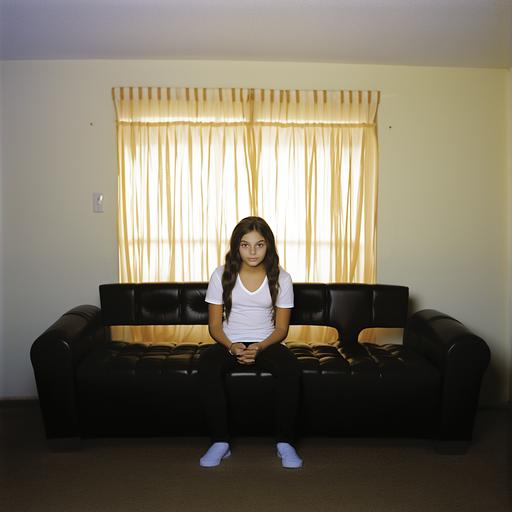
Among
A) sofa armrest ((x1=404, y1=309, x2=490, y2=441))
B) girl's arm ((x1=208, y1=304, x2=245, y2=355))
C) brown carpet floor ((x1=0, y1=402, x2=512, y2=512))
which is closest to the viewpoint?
brown carpet floor ((x1=0, y1=402, x2=512, y2=512))

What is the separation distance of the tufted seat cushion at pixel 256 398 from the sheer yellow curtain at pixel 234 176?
925mm

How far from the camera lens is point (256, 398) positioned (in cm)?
266

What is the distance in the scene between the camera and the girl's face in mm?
2814

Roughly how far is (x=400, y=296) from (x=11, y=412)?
2.57 metres

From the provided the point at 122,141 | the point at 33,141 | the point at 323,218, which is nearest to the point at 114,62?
the point at 122,141

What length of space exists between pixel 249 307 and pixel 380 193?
56.6 inches

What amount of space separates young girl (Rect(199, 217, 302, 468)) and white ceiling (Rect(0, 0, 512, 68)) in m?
1.10

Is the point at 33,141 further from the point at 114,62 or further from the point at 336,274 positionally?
the point at 336,274

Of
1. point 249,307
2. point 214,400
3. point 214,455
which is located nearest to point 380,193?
point 249,307

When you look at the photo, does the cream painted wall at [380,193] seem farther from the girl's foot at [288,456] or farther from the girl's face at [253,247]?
the girl's foot at [288,456]

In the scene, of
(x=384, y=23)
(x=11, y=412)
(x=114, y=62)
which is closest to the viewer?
(x=384, y=23)

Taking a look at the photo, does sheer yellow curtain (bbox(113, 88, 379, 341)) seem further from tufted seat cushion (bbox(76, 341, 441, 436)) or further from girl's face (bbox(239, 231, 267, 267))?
tufted seat cushion (bbox(76, 341, 441, 436))

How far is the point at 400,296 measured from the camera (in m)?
3.29

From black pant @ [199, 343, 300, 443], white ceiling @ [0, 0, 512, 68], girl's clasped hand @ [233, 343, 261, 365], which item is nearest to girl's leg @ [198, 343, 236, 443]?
black pant @ [199, 343, 300, 443]
